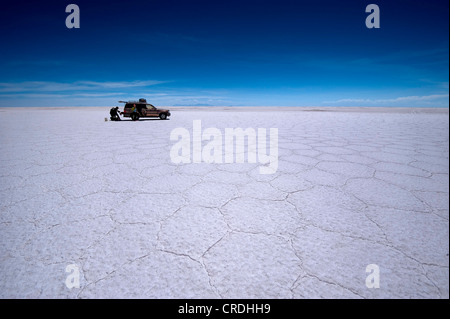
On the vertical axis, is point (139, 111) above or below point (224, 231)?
above

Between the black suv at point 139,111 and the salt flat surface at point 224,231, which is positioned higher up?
the black suv at point 139,111

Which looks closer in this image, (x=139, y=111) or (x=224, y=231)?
(x=224, y=231)

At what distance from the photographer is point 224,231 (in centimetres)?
141

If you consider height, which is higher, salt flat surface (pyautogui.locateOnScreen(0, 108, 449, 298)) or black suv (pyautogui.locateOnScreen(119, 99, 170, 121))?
black suv (pyautogui.locateOnScreen(119, 99, 170, 121))

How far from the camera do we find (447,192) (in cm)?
202

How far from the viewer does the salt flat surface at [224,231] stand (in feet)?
3.32

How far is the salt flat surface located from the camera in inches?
39.9

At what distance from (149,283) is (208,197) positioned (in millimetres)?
961

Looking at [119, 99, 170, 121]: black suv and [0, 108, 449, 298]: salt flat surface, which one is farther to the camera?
[119, 99, 170, 121]: black suv

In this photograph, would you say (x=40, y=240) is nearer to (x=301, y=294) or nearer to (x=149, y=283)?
(x=149, y=283)

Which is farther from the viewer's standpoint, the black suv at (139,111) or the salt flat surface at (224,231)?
the black suv at (139,111)
